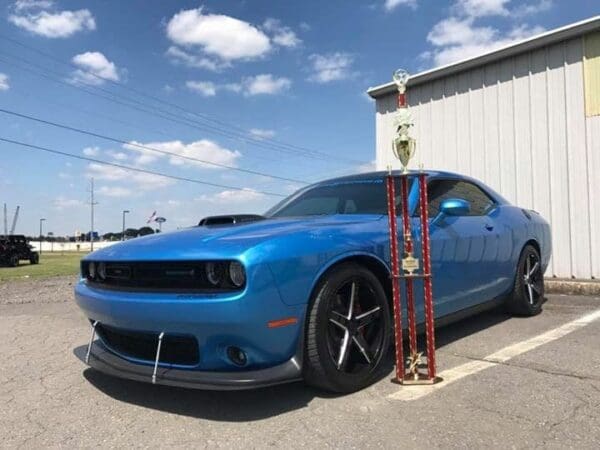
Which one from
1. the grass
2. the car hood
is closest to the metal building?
the car hood

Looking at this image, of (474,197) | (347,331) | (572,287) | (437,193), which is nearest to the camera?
(347,331)

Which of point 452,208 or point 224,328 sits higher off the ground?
point 452,208

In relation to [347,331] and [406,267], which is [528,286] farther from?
[347,331]

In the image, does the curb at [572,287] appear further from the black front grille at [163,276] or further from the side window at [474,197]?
the black front grille at [163,276]

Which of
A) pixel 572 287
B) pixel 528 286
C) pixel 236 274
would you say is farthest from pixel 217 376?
pixel 572 287

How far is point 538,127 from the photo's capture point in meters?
8.27

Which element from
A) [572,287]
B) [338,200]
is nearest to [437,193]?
[338,200]

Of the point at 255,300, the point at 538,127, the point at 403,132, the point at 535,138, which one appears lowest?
the point at 255,300

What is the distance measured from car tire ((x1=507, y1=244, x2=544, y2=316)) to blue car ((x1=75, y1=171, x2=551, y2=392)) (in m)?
1.47

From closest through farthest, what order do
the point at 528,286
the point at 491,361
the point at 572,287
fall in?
the point at 491,361 < the point at 528,286 < the point at 572,287

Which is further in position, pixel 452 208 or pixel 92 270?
pixel 452 208

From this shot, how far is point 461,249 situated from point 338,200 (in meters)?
1.03

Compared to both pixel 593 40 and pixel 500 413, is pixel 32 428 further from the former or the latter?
pixel 593 40

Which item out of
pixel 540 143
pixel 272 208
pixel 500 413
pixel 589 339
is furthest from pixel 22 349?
pixel 540 143
